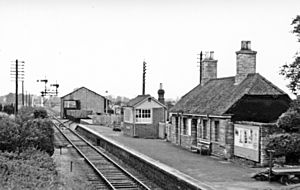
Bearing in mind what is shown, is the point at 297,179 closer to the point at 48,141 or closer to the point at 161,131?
the point at 48,141

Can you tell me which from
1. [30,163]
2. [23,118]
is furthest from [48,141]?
[30,163]

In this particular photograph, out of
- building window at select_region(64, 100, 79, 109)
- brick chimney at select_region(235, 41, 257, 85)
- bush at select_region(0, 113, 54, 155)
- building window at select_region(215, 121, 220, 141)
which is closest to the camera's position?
bush at select_region(0, 113, 54, 155)

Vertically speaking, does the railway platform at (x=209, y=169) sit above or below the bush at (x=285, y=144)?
below

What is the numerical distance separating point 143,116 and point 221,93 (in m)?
12.3

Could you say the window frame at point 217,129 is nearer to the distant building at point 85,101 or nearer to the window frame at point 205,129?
the window frame at point 205,129

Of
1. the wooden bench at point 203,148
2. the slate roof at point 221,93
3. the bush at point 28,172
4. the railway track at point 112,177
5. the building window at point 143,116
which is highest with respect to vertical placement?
the slate roof at point 221,93

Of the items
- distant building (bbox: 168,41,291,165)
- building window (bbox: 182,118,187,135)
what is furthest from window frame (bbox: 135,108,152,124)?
distant building (bbox: 168,41,291,165)

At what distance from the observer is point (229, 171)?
2200 cm

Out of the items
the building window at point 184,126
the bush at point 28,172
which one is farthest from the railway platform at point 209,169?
the bush at point 28,172

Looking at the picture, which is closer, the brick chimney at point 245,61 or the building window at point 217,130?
the building window at point 217,130

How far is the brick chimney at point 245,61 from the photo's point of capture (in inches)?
1152

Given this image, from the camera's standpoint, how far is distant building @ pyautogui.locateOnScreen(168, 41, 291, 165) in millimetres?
24734

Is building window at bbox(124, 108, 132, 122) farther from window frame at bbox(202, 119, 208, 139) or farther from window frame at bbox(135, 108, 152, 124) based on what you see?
window frame at bbox(202, 119, 208, 139)

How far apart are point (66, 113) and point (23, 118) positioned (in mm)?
61335
